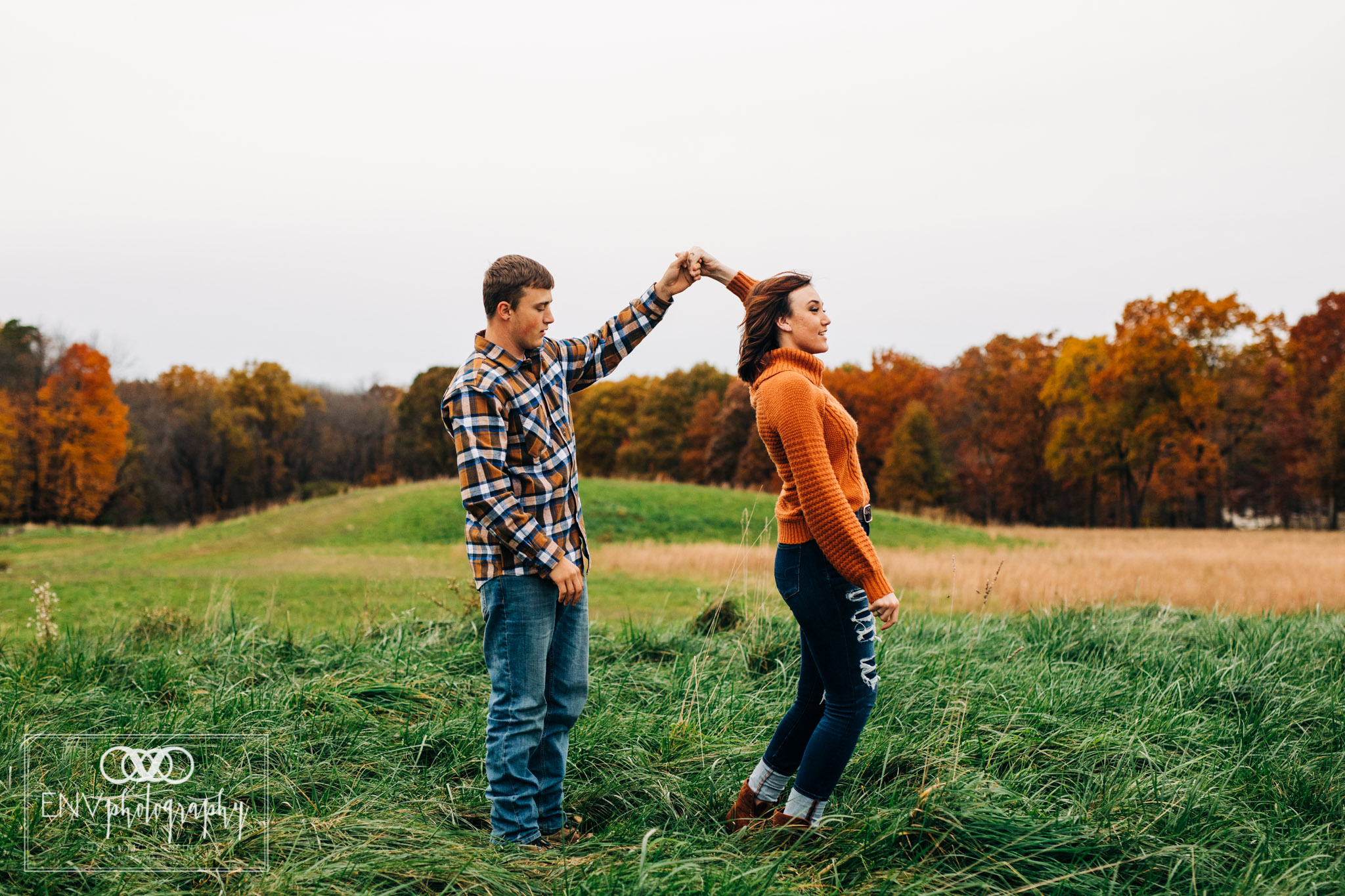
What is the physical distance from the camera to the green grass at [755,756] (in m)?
2.49

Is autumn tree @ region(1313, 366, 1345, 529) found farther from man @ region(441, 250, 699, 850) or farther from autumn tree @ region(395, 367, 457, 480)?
autumn tree @ region(395, 367, 457, 480)

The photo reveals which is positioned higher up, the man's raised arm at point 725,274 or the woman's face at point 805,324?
the man's raised arm at point 725,274

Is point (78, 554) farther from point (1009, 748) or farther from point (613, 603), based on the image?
point (1009, 748)

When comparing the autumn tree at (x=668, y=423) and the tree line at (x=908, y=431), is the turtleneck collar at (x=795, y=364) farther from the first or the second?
the autumn tree at (x=668, y=423)

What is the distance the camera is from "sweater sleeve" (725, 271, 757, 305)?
3.54 m

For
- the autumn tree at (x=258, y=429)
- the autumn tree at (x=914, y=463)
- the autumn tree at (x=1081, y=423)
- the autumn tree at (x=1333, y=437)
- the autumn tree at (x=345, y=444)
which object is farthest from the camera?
the autumn tree at (x=345, y=444)

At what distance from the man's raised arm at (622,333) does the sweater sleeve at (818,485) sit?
3.11 ft

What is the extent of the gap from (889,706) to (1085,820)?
1161 millimetres

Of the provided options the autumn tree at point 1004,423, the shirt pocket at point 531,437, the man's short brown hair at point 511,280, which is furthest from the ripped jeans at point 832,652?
the autumn tree at point 1004,423

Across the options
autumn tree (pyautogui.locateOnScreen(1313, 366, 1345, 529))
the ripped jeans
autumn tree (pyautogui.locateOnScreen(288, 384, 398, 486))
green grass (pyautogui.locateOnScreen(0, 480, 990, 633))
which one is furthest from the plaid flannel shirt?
autumn tree (pyautogui.locateOnScreen(288, 384, 398, 486))

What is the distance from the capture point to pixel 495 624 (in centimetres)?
287

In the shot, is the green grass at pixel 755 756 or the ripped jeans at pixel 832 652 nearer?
the green grass at pixel 755 756

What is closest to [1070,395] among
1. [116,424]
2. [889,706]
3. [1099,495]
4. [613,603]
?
[1099,495]
